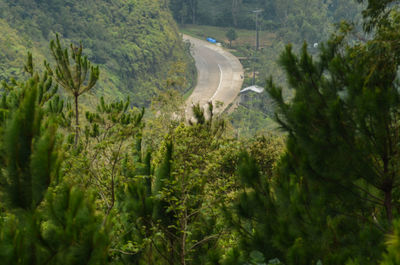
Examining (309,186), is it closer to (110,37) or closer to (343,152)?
(343,152)

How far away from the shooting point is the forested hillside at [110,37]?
29119mm

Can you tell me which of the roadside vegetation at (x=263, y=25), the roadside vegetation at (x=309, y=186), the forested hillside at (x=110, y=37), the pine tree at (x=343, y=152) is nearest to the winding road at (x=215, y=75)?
the roadside vegetation at (x=263, y=25)

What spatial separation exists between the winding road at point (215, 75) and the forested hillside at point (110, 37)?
1796 mm

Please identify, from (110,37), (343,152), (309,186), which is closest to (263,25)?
(110,37)

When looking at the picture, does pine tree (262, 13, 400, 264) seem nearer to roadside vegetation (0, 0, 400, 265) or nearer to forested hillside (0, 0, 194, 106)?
roadside vegetation (0, 0, 400, 265)

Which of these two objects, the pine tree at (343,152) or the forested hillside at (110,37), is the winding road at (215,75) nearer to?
the forested hillside at (110,37)

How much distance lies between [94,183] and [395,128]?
414 centimetres

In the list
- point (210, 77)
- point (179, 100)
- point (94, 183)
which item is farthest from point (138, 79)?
point (94, 183)

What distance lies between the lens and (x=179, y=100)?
16719 millimetres

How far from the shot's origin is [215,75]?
42094 millimetres

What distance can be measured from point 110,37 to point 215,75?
39.0ft

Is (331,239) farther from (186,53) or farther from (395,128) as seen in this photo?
(186,53)

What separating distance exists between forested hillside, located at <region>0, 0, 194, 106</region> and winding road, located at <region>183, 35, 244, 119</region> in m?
1.80

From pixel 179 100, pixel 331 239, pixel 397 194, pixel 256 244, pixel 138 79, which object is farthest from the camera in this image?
pixel 138 79
